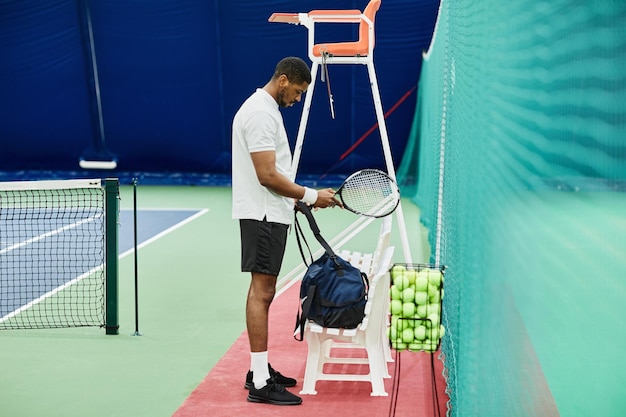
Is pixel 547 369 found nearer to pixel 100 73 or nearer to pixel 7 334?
pixel 7 334

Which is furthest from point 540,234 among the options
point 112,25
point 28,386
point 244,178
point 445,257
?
point 112,25

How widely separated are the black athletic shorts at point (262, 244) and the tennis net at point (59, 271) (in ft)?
5.36

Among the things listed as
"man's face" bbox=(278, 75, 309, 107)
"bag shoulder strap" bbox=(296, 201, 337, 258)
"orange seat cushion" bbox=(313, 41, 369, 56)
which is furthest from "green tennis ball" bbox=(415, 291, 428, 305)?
"orange seat cushion" bbox=(313, 41, 369, 56)

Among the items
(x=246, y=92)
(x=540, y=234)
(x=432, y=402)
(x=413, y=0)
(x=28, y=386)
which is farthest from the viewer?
(x=246, y=92)

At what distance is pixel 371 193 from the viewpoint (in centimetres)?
558

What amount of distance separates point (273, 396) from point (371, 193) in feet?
4.93

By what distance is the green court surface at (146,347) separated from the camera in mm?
4969

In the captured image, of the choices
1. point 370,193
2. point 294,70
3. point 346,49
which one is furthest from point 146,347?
point 346,49

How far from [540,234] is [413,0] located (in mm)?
8482

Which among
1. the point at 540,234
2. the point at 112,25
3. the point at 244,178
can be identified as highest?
the point at 112,25

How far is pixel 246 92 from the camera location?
51.2 ft

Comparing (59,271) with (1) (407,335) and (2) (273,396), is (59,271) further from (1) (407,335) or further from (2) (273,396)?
(1) (407,335)

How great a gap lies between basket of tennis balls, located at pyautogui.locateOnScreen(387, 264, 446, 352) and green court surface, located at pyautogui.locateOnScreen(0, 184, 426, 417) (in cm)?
135

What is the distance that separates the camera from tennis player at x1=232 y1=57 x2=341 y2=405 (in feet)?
15.7
